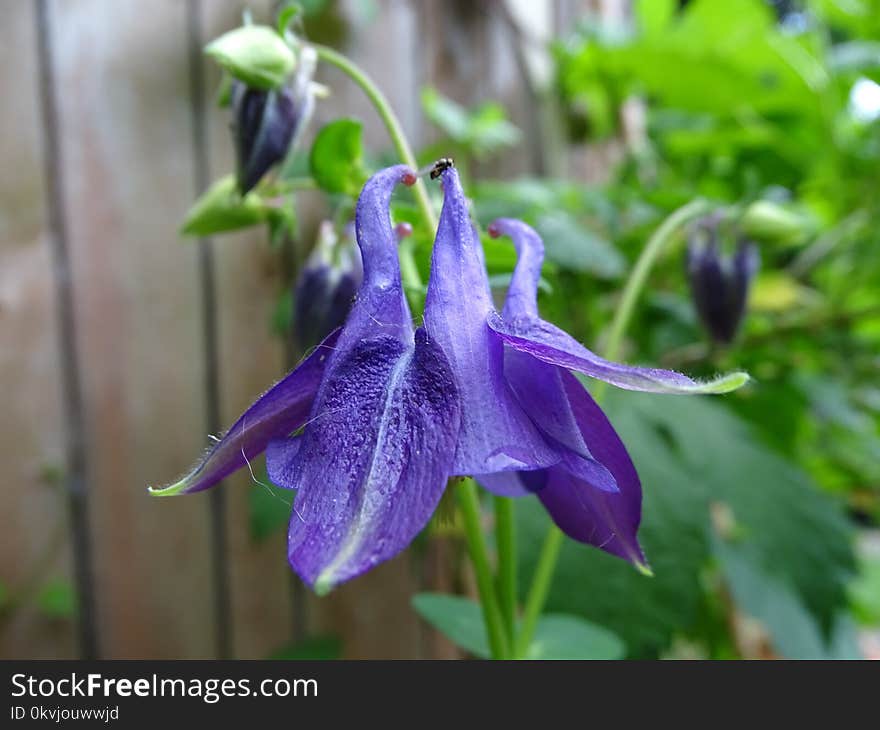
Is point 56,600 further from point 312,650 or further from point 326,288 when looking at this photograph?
point 326,288

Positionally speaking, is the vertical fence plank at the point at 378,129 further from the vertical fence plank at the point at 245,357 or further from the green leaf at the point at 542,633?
the green leaf at the point at 542,633

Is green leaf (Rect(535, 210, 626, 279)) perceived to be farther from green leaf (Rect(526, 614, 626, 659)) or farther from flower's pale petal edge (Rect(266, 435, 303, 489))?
flower's pale petal edge (Rect(266, 435, 303, 489))

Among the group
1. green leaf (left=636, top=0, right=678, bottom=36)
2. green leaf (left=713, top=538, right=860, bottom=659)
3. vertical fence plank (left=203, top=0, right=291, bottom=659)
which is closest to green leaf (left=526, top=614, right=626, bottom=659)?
green leaf (left=713, top=538, right=860, bottom=659)

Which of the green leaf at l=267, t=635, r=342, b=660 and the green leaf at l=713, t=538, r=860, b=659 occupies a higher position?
the green leaf at l=713, t=538, r=860, b=659

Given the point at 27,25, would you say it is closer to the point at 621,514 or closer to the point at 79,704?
the point at 79,704

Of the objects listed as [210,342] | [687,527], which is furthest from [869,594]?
[210,342]
